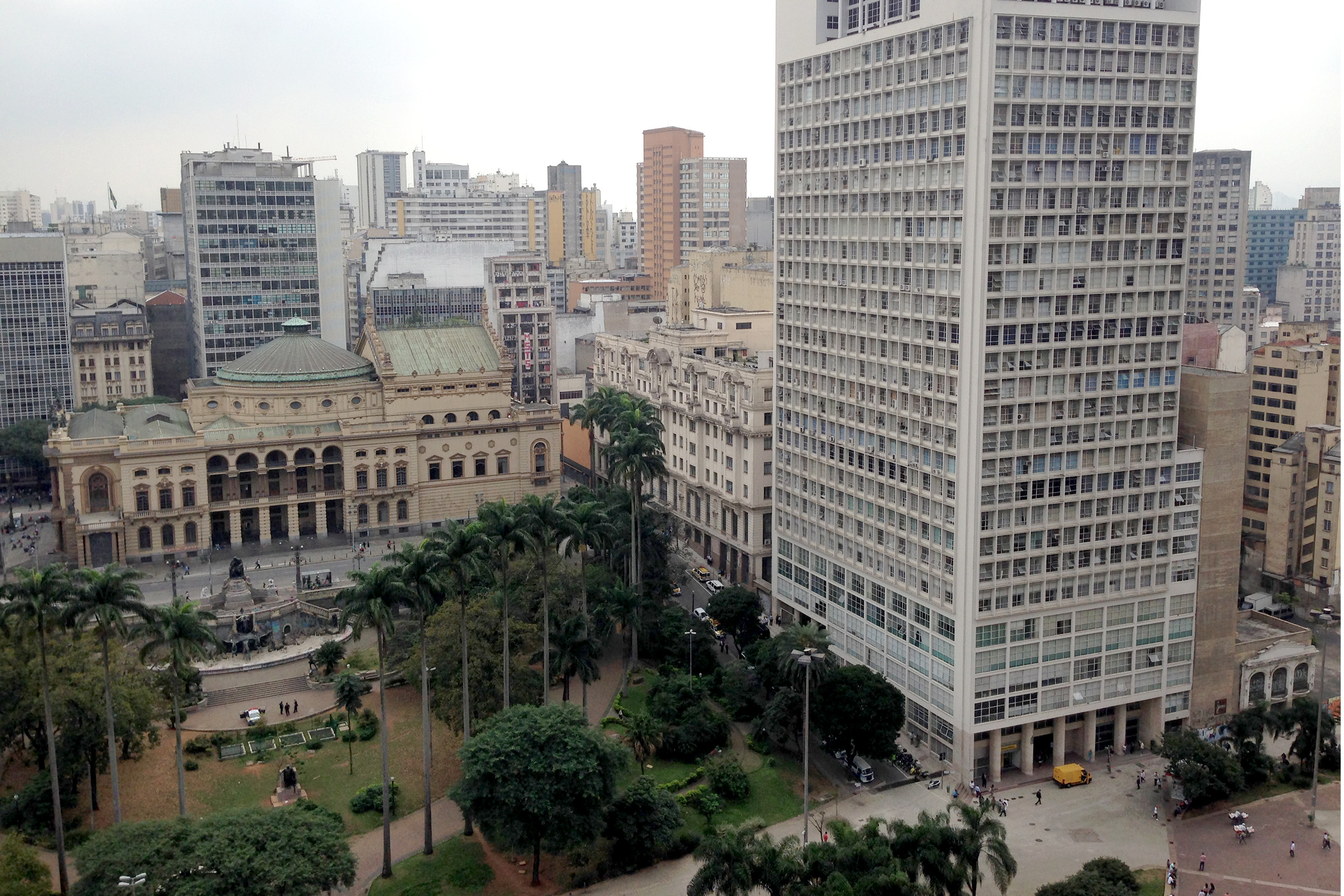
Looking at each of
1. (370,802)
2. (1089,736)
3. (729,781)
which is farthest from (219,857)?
(1089,736)

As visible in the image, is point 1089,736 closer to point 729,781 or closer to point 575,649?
point 729,781

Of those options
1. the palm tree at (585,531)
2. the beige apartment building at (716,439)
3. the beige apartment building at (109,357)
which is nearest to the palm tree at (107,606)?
the palm tree at (585,531)

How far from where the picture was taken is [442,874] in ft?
243

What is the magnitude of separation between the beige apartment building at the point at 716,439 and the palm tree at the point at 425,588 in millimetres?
41808

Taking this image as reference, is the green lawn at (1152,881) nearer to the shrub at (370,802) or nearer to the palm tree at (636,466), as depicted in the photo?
the shrub at (370,802)

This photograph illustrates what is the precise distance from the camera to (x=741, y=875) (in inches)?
2505

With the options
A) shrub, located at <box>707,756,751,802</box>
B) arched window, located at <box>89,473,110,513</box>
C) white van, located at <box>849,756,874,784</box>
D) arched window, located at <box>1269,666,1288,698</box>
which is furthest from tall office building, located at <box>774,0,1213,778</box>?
arched window, located at <box>89,473,110,513</box>

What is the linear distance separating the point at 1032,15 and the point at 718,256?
10211 cm

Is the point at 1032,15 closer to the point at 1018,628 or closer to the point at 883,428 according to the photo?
the point at 883,428

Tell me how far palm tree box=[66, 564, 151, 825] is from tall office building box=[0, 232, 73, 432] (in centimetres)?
11445

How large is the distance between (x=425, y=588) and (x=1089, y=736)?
47.6 meters

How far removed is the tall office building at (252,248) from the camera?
593 ft

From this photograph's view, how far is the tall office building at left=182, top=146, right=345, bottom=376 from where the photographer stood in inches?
7111

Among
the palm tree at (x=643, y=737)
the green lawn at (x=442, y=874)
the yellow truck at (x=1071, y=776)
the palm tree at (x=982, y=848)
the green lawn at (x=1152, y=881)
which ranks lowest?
the green lawn at (x=1152, y=881)
